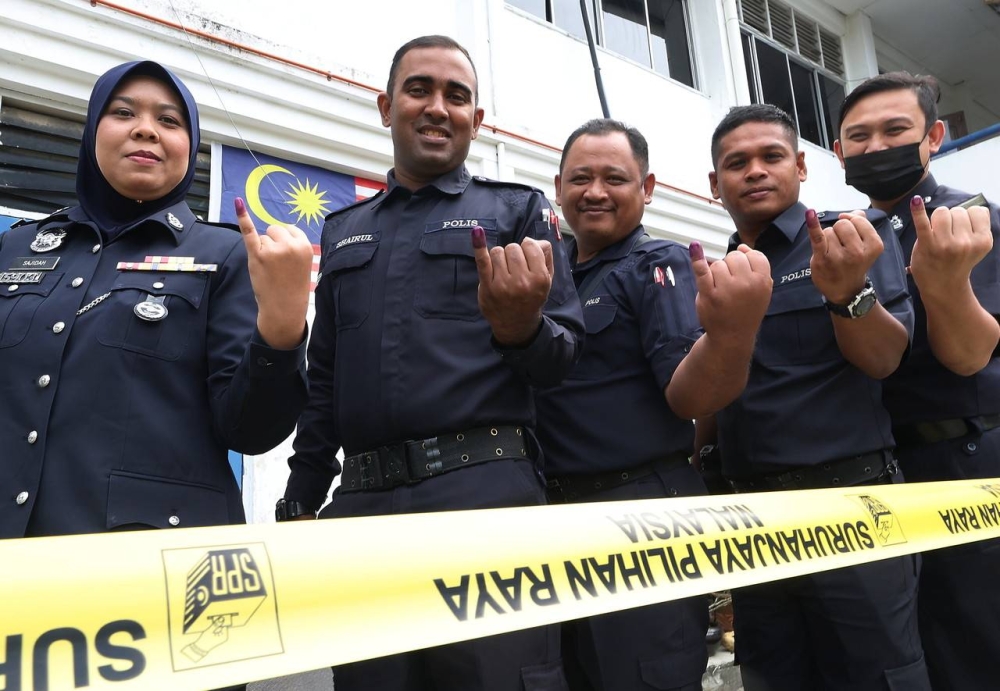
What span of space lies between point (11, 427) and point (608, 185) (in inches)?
64.3

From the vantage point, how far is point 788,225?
228 centimetres

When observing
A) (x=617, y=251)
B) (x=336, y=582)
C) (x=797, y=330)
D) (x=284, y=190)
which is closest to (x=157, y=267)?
(x=336, y=582)

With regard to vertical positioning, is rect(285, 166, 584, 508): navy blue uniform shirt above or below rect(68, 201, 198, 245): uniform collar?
below

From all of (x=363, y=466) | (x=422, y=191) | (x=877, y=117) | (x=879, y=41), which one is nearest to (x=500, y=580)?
(x=363, y=466)

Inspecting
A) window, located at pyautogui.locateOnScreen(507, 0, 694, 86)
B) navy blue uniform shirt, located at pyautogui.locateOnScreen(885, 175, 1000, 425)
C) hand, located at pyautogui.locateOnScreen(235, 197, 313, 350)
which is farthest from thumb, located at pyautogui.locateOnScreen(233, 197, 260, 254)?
window, located at pyautogui.locateOnScreen(507, 0, 694, 86)

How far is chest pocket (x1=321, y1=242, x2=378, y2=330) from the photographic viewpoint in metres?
1.82

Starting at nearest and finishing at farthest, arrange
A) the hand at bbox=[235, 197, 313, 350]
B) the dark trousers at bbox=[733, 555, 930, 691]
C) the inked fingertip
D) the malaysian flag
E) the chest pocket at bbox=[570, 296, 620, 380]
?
the hand at bbox=[235, 197, 313, 350] < the inked fingertip < the dark trousers at bbox=[733, 555, 930, 691] < the chest pocket at bbox=[570, 296, 620, 380] < the malaysian flag

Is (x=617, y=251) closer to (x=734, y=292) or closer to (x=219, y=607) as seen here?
(x=734, y=292)

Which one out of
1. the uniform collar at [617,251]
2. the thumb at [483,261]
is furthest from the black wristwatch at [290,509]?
the uniform collar at [617,251]

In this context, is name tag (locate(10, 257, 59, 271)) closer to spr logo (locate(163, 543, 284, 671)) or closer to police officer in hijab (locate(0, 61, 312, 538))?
police officer in hijab (locate(0, 61, 312, 538))

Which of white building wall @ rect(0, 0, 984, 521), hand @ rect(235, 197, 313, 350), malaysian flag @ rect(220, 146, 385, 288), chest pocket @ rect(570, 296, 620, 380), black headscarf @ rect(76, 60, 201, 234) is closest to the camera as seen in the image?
hand @ rect(235, 197, 313, 350)

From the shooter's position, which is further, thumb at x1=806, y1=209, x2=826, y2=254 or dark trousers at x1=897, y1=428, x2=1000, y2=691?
dark trousers at x1=897, y1=428, x2=1000, y2=691

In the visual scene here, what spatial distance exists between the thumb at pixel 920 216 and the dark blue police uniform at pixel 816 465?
0.59 feet

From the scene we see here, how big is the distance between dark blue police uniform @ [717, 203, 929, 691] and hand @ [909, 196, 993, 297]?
105mm
